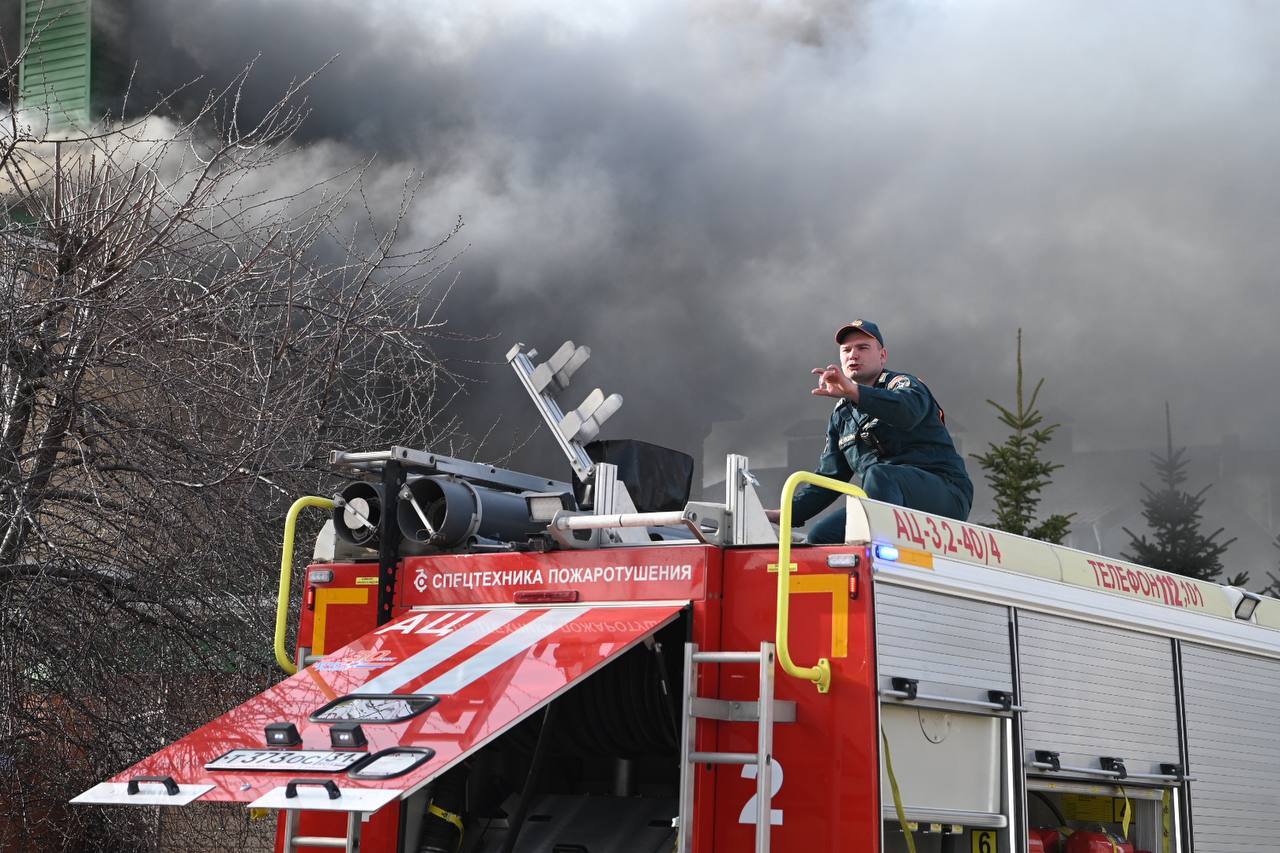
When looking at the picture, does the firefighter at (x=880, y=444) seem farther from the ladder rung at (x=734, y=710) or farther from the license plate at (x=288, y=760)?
the license plate at (x=288, y=760)

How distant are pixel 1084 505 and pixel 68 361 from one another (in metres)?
30.4

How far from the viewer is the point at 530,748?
6.18m

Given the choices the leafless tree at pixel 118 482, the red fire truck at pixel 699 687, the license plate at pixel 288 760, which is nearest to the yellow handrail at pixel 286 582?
the red fire truck at pixel 699 687

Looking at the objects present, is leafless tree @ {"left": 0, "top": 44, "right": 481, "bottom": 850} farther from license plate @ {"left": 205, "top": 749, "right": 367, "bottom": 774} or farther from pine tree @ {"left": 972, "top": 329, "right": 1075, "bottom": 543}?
pine tree @ {"left": 972, "top": 329, "right": 1075, "bottom": 543}

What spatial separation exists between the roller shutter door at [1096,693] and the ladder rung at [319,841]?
2.98 m

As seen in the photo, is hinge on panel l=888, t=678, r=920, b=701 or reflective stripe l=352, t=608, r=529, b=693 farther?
reflective stripe l=352, t=608, r=529, b=693

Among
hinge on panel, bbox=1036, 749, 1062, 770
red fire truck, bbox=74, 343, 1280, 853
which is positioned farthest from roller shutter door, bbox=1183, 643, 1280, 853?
hinge on panel, bbox=1036, 749, 1062, 770

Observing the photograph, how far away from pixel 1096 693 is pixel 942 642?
126cm

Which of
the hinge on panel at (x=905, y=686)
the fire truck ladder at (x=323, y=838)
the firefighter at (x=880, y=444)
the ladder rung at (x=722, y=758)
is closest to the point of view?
the ladder rung at (x=722, y=758)

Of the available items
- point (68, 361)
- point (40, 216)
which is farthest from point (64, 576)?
point (40, 216)

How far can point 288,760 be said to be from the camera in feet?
15.4

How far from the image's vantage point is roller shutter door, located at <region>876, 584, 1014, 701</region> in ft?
16.8

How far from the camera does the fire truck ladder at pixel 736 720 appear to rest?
16.1 feet

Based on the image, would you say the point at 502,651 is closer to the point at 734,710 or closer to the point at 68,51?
the point at 734,710
